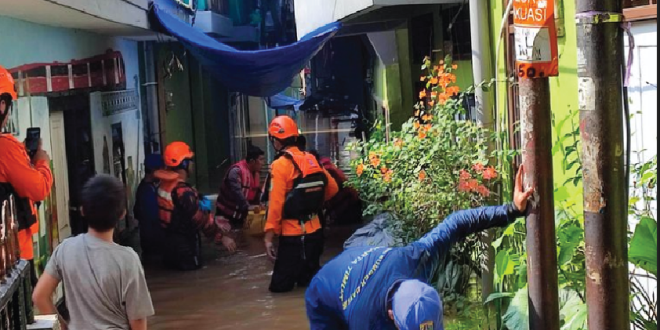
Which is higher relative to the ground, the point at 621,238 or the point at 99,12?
the point at 99,12

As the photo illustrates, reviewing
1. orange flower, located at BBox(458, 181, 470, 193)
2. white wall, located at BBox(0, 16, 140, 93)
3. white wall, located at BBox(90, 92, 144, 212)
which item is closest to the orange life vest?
white wall, located at BBox(90, 92, 144, 212)

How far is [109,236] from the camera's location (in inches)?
156

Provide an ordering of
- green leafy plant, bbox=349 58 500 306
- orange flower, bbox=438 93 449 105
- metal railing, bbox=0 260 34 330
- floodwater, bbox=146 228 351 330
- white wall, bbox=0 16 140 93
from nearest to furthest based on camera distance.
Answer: metal railing, bbox=0 260 34 330, green leafy plant, bbox=349 58 500 306, orange flower, bbox=438 93 449 105, white wall, bbox=0 16 140 93, floodwater, bbox=146 228 351 330

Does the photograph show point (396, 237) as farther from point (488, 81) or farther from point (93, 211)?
point (93, 211)

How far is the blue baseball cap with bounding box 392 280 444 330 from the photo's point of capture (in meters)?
3.21

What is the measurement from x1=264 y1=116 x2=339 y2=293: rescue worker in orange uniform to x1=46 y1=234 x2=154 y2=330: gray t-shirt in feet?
13.5

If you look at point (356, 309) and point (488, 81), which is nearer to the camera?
point (356, 309)

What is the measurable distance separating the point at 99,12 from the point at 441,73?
3.46m

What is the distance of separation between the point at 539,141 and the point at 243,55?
27.9ft

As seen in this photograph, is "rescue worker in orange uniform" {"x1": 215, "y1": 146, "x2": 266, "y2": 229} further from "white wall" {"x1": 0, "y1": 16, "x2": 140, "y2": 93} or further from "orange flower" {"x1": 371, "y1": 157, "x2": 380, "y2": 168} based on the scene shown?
"orange flower" {"x1": 371, "y1": 157, "x2": 380, "y2": 168}

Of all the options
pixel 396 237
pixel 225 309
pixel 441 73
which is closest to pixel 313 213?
pixel 225 309

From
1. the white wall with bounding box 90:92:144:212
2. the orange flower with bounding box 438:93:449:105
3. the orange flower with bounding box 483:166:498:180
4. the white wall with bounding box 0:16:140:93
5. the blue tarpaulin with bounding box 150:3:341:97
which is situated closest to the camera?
the orange flower with bounding box 483:166:498:180

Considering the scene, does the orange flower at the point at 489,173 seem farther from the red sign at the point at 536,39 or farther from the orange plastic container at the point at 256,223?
the orange plastic container at the point at 256,223

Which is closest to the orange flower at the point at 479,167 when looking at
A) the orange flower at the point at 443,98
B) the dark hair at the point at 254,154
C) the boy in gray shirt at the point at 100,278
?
the orange flower at the point at 443,98
